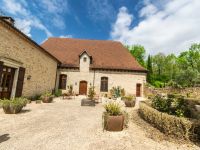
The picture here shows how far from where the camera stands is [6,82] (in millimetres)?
10836

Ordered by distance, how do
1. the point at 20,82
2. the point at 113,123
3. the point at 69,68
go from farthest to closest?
the point at 69,68, the point at 20,82, the point at 113,123

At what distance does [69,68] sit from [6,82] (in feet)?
33.4

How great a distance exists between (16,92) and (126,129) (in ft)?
28.7

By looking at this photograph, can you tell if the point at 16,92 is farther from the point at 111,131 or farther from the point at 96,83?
the point at 96,83

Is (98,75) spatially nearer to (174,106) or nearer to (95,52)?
(95,52)

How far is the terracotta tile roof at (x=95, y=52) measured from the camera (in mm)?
20859

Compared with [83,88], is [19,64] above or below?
above

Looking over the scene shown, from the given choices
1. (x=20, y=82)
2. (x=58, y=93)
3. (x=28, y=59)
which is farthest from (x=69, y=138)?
(x=58, y=93)

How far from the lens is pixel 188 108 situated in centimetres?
681

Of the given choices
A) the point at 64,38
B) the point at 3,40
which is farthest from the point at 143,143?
the point at 64,38

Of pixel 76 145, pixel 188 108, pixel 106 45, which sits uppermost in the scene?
pixel 106 45

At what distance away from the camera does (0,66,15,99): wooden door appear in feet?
33.9

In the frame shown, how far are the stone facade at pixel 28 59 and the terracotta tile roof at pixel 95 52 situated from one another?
4047mm

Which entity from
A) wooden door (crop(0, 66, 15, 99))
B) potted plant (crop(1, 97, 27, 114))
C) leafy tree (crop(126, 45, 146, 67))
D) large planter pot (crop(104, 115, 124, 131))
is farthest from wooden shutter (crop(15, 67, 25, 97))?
leafy tree (crop(126, 45, 146, 67))
